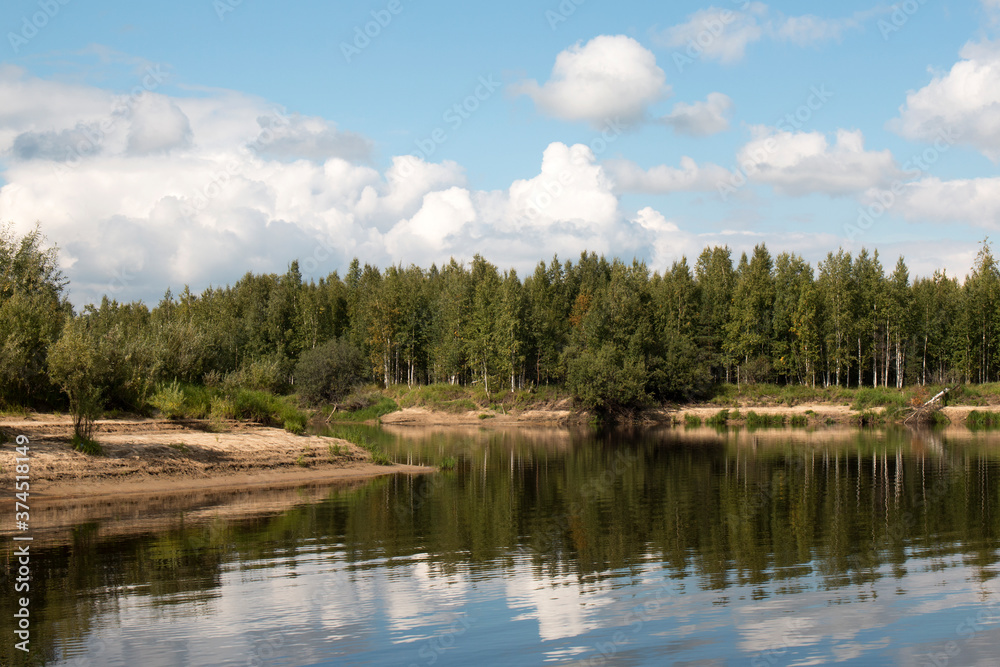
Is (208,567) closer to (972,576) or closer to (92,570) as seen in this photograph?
(92,570)

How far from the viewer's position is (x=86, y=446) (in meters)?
27.1

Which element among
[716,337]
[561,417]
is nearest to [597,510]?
[561,417]

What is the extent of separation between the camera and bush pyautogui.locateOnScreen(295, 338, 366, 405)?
8306 cm

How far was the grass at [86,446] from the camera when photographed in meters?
27.0

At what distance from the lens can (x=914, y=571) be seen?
17.0 m

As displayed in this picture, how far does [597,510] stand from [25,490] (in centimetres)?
1835

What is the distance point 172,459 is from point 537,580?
60.6 ft

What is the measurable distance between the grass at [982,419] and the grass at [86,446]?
2791 inches

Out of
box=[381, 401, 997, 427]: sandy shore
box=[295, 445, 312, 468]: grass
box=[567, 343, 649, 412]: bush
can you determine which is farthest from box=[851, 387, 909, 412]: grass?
box=[295, 445, 312, 468]: grass

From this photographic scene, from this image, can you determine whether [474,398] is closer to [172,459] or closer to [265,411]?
[265,411]

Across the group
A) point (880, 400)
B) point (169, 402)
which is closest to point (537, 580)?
point (169, 402)

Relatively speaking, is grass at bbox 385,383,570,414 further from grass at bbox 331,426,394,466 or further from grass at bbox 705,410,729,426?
grass at bbox 331,426,394,466

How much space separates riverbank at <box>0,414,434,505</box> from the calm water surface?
3514 mm

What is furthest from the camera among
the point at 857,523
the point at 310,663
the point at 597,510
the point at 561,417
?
the point at 561,417
